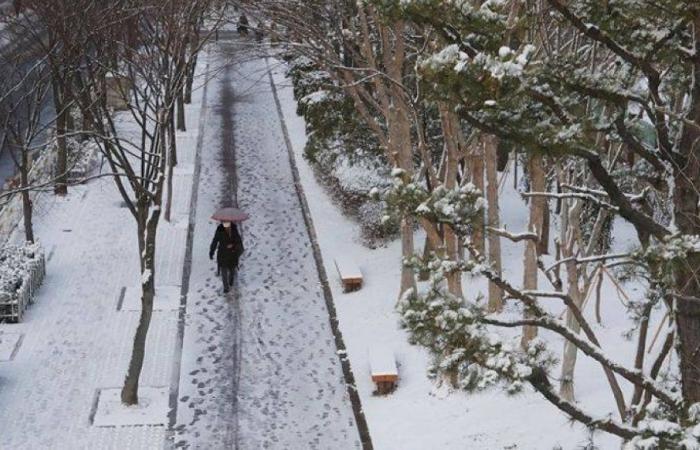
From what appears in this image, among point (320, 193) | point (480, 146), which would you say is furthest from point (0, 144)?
point (480, 146)

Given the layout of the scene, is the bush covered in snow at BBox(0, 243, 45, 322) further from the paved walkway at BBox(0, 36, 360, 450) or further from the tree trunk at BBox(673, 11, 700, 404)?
the tree trunk at BBox(673, 11, 700, 404)

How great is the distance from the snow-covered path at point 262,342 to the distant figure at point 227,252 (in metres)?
0.37

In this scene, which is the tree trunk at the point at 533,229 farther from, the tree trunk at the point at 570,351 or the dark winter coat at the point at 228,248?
the dark winter coat at the point at 228,248

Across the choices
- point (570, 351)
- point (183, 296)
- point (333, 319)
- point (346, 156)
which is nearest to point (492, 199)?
point (333, 319)

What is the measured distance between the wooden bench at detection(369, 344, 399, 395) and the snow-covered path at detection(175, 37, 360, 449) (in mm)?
584

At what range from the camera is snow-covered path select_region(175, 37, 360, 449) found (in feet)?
50.3

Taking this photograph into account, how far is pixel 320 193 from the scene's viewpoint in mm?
25812

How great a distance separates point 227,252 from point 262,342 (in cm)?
248

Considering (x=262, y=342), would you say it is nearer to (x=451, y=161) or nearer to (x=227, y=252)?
(x=227, y=252)

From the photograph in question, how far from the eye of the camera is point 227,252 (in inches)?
779

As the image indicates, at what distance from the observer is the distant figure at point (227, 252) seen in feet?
65.0

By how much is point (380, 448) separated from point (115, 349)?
5.36m

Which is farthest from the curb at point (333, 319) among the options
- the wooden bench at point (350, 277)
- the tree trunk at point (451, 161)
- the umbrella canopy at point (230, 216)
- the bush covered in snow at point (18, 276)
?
the bush covered in snow at point (18, 276)

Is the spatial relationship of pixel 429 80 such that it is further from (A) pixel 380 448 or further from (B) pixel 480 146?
(B) pixel 480 146
